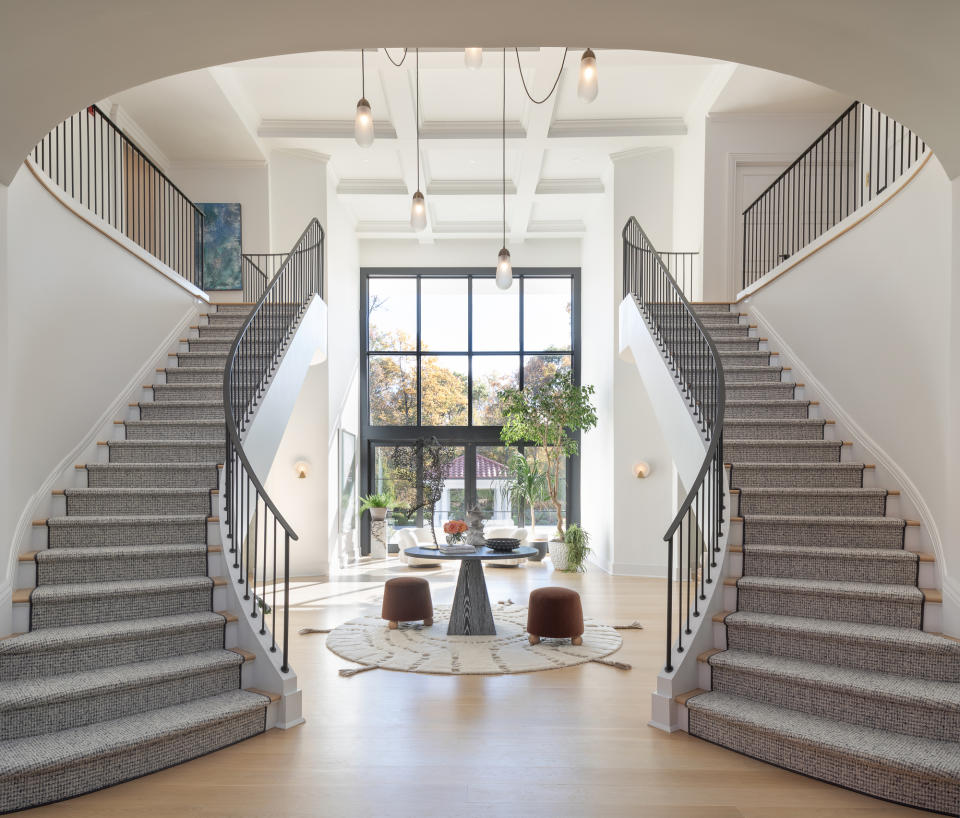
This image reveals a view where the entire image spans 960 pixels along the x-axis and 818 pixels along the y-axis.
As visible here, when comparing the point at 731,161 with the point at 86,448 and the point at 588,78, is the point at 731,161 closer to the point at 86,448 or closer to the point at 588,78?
the point at 588,78

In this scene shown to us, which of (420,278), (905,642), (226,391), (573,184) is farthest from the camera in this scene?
(420,278)

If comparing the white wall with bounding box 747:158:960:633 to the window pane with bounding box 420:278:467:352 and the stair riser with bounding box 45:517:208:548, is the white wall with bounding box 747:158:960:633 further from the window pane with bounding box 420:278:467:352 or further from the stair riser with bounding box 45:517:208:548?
the window pane with bounding box 420:278:467:352

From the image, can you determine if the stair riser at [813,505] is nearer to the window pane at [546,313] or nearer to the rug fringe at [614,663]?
the rug fringe at [614,663]

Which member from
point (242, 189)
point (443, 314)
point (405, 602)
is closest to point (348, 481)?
point (443, 314)

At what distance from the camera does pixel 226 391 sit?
489 cm

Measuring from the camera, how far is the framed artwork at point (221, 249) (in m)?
10.0

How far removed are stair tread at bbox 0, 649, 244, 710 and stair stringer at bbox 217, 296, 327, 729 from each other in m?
0.16

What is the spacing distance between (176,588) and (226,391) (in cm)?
126

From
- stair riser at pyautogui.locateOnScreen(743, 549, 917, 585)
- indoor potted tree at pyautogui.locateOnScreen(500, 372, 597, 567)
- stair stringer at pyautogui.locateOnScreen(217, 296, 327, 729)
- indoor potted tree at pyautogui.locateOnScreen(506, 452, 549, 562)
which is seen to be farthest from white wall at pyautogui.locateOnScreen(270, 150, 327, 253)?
stair riser at pyautogui.locateOnScreen(743, 549, 917, 585)

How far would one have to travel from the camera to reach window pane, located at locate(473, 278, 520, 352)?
13.1 m

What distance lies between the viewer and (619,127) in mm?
9516

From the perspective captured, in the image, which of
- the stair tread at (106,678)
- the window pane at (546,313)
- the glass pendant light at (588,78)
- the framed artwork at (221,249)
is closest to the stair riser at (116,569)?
the stair tread at (106,678)

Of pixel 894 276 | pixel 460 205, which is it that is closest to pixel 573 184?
pixel 460 205

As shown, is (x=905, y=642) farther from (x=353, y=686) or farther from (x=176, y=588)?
(x=176, y=588)
